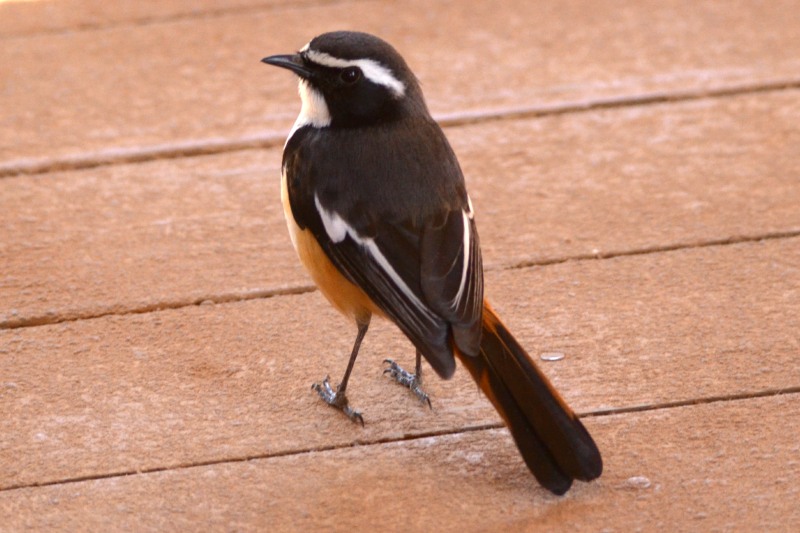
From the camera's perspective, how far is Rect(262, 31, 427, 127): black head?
3301mm

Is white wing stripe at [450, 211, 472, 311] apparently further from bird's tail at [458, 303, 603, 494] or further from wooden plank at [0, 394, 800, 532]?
wooden plank at [0, 394, 800, 532]

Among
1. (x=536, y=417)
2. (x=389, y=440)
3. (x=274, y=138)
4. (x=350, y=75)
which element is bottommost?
(x=389, y=440)

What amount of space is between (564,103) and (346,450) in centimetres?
211

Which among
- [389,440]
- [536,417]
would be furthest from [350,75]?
[536,417]

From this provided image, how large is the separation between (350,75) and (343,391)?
32.1 inches

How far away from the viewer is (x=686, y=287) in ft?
12.0

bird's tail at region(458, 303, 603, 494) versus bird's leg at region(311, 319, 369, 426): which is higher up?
bird's tail at region(458, 303, 603, 494)

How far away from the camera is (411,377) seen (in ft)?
10.7

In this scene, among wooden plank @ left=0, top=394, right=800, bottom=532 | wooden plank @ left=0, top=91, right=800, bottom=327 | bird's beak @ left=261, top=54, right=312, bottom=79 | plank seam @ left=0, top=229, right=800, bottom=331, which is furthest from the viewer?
wooden plank @ left=0, top=91, right=800, bottom=327

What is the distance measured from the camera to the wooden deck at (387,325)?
2.88 m

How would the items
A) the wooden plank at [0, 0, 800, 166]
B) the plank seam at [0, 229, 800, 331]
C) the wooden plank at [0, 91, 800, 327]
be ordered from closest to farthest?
the plank seam at [0, 229, 800, 331], the wooden plank at [0, 91, 800, 327], the wooden plank at [0, 0, 800, 166]

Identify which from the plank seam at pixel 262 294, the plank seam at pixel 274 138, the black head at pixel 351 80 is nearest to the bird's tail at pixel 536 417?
the black head at pixel 351 80

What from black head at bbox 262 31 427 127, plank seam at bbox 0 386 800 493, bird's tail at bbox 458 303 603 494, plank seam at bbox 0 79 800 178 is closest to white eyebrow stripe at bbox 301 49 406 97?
black head at bbox 262 31 427 127

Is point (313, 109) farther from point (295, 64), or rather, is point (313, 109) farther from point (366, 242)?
point (366, 242)
